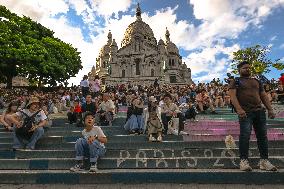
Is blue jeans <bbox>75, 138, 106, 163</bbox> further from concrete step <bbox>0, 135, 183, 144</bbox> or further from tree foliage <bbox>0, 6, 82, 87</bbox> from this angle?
tree foliage <bbox>0, 6, 82, 87</bbox>

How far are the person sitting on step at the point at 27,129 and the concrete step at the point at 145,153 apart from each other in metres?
0.31

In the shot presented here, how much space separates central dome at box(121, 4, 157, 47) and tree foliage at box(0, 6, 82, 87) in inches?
1701

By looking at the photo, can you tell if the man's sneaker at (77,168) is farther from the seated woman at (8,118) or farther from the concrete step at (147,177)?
the seated woman at (8,118)

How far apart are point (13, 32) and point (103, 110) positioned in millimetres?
34131

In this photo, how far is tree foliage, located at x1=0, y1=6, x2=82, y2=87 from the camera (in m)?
39.4

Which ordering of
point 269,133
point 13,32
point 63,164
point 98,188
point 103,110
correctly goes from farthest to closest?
point 13,32, point 103,110, point 269,133, point 63,164, point 98,188

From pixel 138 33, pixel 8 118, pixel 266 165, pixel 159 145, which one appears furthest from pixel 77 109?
pixel 138 33

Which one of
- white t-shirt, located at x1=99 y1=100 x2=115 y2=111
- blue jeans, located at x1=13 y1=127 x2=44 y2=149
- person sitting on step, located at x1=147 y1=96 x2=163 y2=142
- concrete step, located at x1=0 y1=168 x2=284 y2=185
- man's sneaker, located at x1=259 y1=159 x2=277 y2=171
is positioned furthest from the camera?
white t-shirt, located at x1=99 y1=100 x2=115 y2=111

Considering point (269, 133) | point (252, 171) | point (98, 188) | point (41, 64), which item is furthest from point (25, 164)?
point (41, 64)

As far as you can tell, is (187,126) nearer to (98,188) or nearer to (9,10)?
(98,188)

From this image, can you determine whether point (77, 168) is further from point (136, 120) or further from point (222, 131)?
point (222, 131)

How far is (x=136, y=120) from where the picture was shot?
34.1ft

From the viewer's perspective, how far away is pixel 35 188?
6.59 meters

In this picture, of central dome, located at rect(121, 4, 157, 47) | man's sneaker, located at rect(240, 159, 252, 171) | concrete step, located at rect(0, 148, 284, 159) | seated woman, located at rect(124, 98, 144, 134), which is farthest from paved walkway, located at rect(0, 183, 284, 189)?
central dome, located at rect(121, 4, 157, 47)
